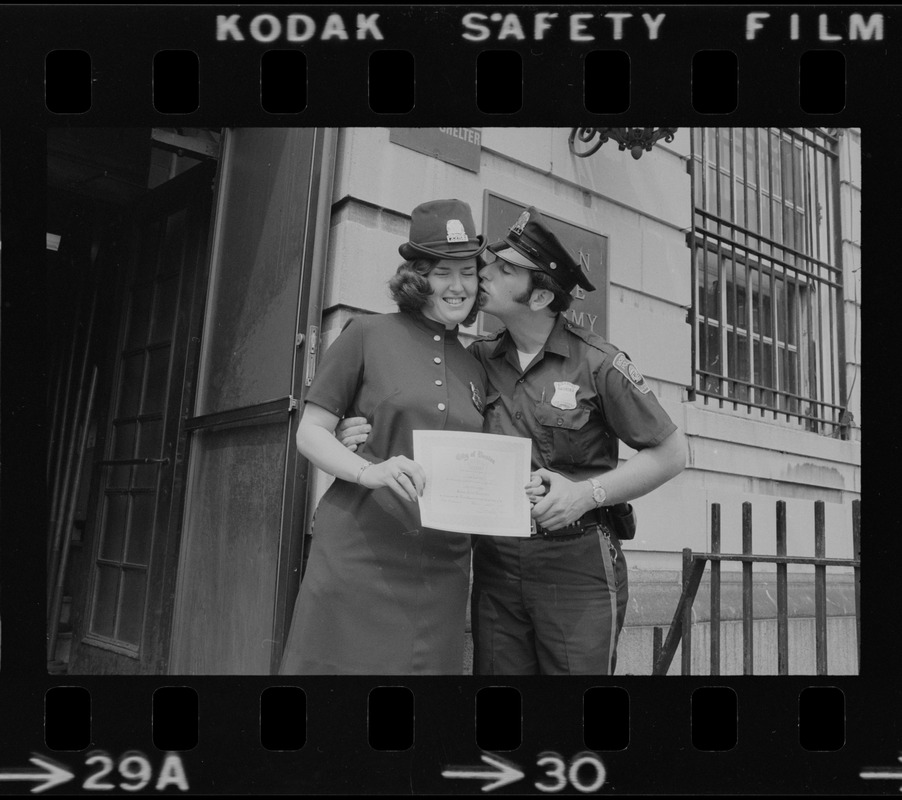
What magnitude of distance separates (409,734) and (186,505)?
6.81 feet

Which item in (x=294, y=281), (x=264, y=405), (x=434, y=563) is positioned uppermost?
(x=294, y=281)

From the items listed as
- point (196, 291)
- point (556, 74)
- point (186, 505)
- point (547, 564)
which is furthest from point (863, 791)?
point (196, 291)

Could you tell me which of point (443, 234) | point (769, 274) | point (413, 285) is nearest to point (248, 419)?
point (413, 285)

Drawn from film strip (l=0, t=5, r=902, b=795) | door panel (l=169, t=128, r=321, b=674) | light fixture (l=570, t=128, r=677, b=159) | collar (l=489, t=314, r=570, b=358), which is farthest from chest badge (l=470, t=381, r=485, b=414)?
light fixture (l=570, t=128, r=677, b=159)

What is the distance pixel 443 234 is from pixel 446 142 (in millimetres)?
1355

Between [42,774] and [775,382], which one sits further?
[775,382]

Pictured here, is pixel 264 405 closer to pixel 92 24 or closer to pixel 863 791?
pixel 92 24

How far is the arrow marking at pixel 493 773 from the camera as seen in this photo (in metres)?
2.29

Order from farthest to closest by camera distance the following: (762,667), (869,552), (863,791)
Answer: (762,667), (869,552), (863,791)

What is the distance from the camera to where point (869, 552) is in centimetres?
241

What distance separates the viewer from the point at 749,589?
11.7 feet

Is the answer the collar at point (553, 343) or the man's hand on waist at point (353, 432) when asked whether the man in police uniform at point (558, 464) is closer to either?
Answer: the collar at point (553, 343)

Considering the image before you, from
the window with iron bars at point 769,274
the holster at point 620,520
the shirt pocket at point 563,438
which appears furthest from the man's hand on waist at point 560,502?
the window with iron bars at point 769,274

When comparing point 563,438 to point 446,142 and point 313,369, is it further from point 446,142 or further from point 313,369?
point 446,142
